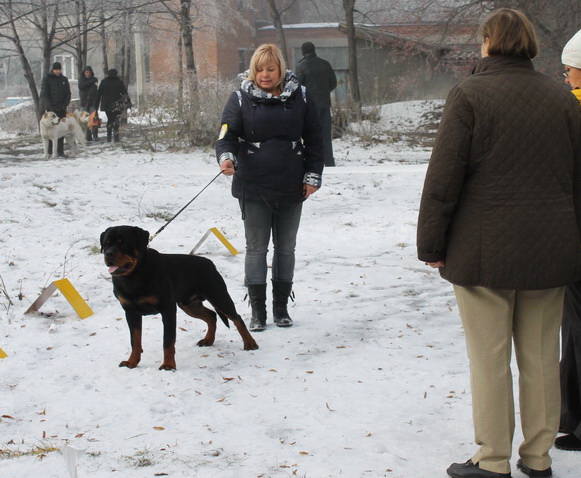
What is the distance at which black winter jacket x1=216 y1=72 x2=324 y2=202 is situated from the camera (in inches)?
205

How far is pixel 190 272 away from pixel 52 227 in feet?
12.8

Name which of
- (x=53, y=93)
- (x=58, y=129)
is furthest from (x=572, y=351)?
(x=53, y=93)

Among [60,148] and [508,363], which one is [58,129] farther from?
[508,363]

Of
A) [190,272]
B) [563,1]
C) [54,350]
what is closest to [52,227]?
[54,350]

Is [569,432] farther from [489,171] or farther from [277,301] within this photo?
[277,301]

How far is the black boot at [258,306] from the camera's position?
18.3 feet

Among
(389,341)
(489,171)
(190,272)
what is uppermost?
(489,171)

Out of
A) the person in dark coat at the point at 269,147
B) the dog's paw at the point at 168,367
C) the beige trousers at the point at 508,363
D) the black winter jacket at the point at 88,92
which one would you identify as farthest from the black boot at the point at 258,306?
the black winter jacket at the point at 88,92

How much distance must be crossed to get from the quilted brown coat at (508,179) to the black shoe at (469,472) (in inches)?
28.8

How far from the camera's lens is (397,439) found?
3.72 meters

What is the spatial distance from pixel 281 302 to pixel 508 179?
2.93m

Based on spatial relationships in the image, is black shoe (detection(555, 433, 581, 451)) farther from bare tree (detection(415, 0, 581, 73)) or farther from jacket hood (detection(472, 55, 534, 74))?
bare tree (detection(415, 0, 581, 73))

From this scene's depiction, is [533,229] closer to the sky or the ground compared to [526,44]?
closer to the ground

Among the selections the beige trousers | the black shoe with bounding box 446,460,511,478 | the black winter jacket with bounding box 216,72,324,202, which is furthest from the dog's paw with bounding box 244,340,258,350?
the beige trousers
